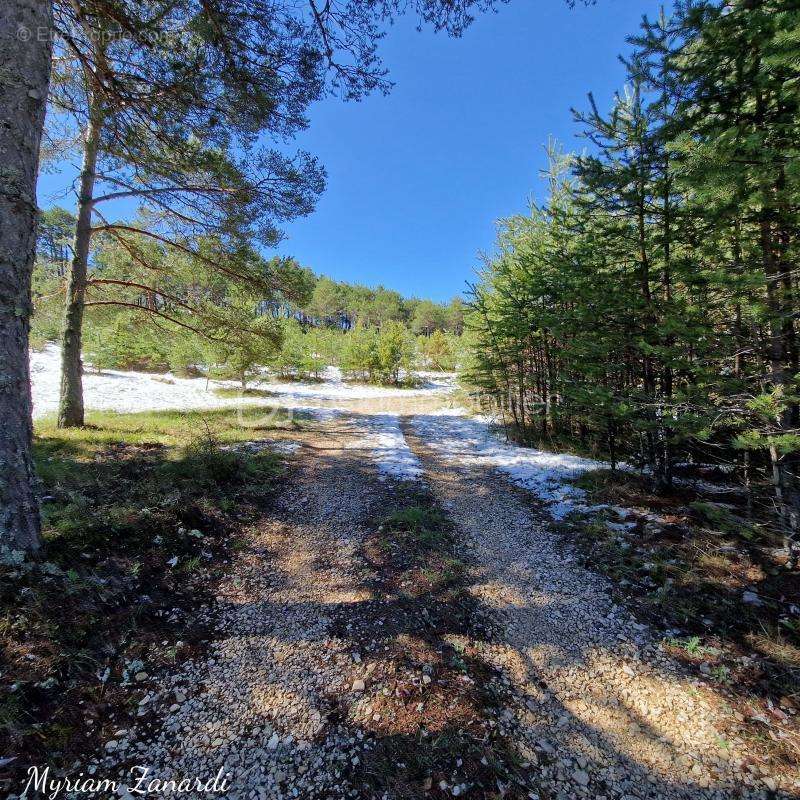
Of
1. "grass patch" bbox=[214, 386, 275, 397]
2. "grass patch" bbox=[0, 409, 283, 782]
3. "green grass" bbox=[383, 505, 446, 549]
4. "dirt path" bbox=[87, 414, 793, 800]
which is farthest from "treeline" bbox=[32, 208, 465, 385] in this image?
"grass patch" bbox=[214, 386, 275, 397]

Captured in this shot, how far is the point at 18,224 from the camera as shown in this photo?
124 inches

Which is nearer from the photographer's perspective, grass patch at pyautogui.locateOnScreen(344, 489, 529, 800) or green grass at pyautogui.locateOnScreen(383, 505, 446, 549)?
grass patch at pyautogui.locateOnScreen(344, 489, 529, 800)

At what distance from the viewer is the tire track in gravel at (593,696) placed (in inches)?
87.4

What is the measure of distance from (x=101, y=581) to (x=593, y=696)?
4.71m

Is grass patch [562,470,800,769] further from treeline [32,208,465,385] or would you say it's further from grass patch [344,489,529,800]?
treeline [32,208,465,385]

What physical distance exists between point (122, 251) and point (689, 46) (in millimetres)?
12547

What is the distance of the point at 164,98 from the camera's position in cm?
532

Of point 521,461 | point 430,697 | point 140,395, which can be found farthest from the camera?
point 140,395

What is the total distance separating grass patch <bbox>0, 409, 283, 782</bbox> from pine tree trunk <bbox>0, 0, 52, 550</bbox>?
0.63 m

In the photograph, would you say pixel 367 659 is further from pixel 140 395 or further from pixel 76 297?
pixel 140 395

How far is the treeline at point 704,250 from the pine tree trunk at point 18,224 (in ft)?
22.1

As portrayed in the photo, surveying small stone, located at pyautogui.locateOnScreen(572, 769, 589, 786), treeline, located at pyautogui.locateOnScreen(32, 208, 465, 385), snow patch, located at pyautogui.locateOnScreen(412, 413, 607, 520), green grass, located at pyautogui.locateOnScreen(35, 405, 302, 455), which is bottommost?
small stone, located at pyautogui.locateOnScreen(572, 769, 589, 786)

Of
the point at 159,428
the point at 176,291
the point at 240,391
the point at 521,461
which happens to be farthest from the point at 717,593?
the point at 240,391

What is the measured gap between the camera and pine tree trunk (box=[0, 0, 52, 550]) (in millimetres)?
3051
